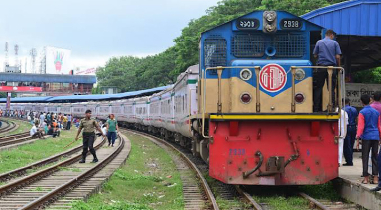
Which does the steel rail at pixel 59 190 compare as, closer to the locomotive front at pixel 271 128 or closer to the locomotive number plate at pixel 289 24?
the locomotive front at pixel 271 128

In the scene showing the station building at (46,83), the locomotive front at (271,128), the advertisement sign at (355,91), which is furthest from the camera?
the station building at (46,83)

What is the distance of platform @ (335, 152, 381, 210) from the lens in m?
7.42

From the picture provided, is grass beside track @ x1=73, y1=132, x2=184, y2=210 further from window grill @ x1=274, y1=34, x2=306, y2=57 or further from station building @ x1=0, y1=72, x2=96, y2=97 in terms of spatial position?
station building @ x1=0, y1=72, x2=96, y2=97

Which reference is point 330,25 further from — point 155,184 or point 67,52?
point 67,52

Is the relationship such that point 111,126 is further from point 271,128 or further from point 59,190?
point 271,128

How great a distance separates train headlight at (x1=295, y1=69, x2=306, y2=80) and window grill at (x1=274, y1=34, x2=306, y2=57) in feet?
2.25

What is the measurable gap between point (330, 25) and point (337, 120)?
22.9 ft

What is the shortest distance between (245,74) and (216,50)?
3.30 ft

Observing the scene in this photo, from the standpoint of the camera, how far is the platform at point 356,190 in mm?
7423

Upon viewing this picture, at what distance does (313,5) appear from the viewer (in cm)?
3058

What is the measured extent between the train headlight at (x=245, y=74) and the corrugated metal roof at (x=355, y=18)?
22.2ft

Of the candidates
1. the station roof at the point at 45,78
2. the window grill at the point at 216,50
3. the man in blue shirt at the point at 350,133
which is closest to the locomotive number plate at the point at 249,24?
the window grill at the point at 216,50

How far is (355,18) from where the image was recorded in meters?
14.3

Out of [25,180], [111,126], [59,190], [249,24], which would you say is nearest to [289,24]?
[249,24]
